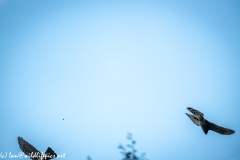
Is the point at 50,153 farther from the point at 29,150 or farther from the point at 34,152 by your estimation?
the point at 29,150

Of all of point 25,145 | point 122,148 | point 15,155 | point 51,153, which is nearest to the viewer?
point 51,153

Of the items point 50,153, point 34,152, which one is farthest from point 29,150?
point 50,153

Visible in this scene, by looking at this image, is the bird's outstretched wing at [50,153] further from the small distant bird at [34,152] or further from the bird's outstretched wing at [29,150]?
the bird's outstretched wing at [29,150]

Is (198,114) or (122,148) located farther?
(122,148)

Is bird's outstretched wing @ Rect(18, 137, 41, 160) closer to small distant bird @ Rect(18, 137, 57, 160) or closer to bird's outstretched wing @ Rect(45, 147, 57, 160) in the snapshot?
small distant bird @ Rect(18, 137, 57, 160)

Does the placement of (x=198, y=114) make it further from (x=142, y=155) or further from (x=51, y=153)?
(x=51, y=153)

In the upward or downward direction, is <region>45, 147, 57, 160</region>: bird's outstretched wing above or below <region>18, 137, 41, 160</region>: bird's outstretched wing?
below

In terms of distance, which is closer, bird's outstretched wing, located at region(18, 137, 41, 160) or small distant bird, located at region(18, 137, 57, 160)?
small distant bird, located at region(18, 137, 57, 160)

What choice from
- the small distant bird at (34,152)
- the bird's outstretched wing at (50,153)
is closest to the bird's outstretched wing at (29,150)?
the small distant bird at (34,152)

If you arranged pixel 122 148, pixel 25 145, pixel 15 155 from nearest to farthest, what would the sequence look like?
1. pixel 25 145
2. pixel 122 148
3. pixel 15 155

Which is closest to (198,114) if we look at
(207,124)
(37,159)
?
(207,124)

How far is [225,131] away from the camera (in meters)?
9.79

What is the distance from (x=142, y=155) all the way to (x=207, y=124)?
3.81 m

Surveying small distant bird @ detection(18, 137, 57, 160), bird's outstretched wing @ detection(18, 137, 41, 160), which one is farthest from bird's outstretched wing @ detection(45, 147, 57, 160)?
bird's outstretched wing @ detection(18, 137, 41, 160)
